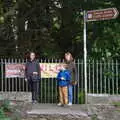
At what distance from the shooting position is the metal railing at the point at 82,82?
17281 millimetres

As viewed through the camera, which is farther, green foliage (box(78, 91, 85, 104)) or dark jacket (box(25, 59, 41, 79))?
green foliage (box(78, 91, 85, 104))

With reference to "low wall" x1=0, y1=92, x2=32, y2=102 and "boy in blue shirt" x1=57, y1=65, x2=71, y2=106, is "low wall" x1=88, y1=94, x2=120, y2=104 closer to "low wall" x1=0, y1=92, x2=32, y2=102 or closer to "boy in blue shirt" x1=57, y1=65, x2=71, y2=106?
"boy in blue shirt" x1=57, y1=65, x2=71, y2=106

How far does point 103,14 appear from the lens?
54.3 ft

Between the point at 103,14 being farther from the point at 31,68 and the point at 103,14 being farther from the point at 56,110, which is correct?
the point at 56,110

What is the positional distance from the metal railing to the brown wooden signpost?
157 centimetres

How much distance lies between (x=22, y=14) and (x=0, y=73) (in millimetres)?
3571

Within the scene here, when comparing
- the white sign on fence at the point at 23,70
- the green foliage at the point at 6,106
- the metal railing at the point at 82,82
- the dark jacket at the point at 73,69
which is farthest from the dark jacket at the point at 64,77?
the green foliage at the point at 6,106

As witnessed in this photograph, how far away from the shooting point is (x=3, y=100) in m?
16.2

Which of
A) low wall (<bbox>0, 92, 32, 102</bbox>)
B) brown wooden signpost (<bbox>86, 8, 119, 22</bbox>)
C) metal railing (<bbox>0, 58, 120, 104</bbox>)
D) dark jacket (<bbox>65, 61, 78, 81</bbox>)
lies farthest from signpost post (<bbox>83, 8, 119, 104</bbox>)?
low wall (<bbox>0, 92, 32, 102</bbox>)

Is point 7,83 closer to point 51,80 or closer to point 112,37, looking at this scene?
point 51,80

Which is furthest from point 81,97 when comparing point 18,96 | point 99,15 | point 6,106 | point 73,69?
point 6,106

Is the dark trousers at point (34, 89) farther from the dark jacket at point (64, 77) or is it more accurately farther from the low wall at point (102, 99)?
Answer: the low wall at point (102, 99)

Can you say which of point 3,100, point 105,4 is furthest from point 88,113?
point 105,4

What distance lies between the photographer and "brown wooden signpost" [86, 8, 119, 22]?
16297 mm
